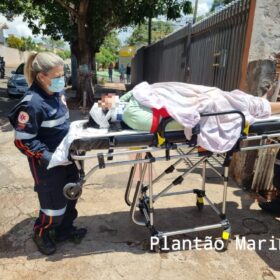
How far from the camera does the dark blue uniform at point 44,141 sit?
261 cm

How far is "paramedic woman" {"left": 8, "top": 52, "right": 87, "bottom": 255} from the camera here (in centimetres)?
262

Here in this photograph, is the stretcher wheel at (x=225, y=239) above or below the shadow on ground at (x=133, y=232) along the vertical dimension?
above

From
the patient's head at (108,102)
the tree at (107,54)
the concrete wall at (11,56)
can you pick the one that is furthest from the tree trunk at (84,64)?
the tree at (107,54)

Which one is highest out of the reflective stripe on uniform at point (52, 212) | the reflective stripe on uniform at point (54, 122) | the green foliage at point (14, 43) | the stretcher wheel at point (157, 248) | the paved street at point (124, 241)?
the green foliage at point (14, 43)

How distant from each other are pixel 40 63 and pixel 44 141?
2.16 ft

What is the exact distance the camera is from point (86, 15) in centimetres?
1056

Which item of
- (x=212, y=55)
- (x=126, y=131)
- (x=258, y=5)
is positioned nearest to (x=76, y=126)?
(x=126, y=131)

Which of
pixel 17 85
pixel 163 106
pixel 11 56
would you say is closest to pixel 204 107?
pixel 163 106

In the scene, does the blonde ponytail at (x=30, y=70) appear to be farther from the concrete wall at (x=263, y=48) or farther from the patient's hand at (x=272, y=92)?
the concrete wall at (x=263, y=48)

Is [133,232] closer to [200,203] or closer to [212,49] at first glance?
[200,203]

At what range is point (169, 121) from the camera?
2.60m

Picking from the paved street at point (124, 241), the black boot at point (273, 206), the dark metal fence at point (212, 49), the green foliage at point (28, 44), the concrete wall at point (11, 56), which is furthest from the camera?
the green foliage at point (28, 44)

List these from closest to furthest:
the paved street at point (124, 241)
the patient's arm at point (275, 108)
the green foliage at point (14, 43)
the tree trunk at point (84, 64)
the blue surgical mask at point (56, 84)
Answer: the blue surgical mask at point (56, 84) < the paved street at point (124, 241) < the patient's arm at point (275, 108) < the tree trunk at point (84, 64) < the green foliage at point (14, 43)

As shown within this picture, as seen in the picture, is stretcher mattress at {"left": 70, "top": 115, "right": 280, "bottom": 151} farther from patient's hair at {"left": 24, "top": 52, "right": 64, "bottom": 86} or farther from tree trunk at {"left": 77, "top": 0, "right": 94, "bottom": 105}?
tree trunk at {"left": 77, "top": 0, "right": 94, "bottom": 105}
